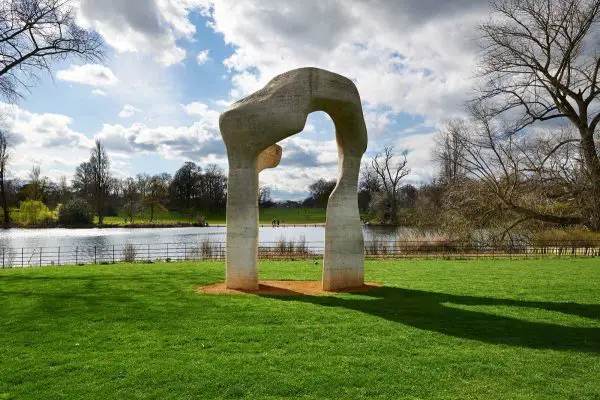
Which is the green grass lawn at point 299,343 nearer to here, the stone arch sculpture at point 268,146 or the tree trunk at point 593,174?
the stone arch sculpture at point 268,146

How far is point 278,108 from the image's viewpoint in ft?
40.1

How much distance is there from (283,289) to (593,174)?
11.5 metres

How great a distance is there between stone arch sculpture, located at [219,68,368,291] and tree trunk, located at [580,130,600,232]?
9003 mm

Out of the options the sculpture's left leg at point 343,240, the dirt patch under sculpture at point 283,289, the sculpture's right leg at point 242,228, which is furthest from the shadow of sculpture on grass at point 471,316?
the sculpture's right leg at point 242,228

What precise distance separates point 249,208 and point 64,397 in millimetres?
7609

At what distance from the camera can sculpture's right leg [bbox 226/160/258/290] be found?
1234 cm

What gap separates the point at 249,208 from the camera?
1234cm

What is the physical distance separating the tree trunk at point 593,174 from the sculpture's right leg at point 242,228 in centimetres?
1186

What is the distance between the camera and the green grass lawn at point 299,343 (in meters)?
5.44

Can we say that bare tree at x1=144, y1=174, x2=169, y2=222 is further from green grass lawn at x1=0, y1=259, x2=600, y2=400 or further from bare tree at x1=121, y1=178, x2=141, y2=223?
green grass lawn at x1=0, y1=259, x2=600, y2=400

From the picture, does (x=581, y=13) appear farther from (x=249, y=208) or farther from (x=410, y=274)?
(x=249, y=208)

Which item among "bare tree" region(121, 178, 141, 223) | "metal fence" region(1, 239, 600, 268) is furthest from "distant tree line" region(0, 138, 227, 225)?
"metal fence" region(1, 239, 600, 268)

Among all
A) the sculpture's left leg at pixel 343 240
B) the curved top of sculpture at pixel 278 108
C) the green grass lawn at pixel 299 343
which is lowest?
the green grass lawn at pixel 299 343

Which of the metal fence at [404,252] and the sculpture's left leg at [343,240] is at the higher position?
the sculpture's left leg at [343,240]
